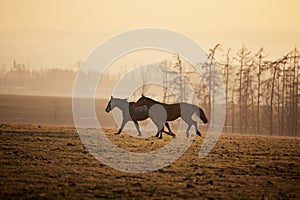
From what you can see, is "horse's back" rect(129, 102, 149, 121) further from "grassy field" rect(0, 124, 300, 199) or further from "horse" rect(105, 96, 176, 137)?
"grassy field" rect(0, 124, 300, 199)

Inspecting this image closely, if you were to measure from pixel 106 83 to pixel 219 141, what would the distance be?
83.6 meters

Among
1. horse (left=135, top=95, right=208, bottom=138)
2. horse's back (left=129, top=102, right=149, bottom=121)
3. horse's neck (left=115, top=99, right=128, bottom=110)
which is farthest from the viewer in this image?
horse's neck (left=115, top=99, right=128, bottom=110)

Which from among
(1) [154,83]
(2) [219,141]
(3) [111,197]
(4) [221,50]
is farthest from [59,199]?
(1) [154,83]

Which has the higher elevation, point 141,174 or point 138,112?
point 138,112

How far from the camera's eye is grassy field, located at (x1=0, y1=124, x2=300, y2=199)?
13.7 m

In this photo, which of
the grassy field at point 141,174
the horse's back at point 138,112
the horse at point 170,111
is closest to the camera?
the grassy field at point 141,174

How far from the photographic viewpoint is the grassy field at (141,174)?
13.7 meters

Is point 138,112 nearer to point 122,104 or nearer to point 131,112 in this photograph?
point 131,112

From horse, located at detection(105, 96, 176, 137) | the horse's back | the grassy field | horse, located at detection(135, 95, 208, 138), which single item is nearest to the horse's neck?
horse, located at detection(105, 96, 176, 137)

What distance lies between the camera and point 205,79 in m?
62.3

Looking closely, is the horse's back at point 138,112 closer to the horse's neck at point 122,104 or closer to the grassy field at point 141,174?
the horse's neck at point 122,104

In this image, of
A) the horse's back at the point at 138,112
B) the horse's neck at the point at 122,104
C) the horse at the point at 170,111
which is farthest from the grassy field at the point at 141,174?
the horse's neck at the point at 122,104

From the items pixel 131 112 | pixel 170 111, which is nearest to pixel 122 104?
pixel 131 112

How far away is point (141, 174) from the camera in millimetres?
16219
